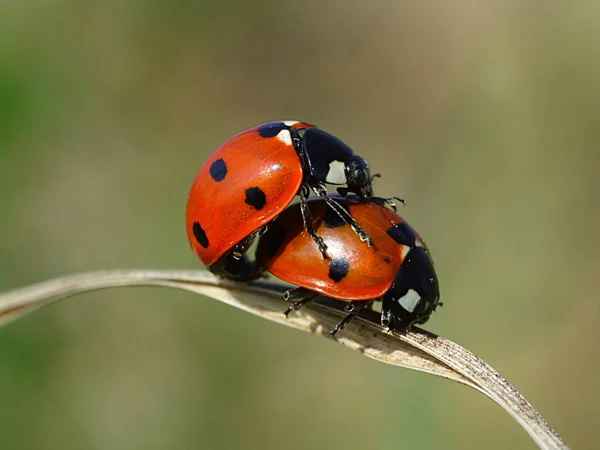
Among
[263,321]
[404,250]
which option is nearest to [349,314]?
[404,250]

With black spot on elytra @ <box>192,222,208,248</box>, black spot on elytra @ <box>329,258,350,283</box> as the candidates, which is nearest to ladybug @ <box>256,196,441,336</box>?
black spot on elytra @ <box>329,258,350,283</box>

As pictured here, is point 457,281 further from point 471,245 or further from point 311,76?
point 311,76

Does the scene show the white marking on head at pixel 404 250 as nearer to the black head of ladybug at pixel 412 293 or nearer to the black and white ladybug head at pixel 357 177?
the black head of ladybug at pixel 412 293

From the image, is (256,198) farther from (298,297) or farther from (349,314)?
(349,314)

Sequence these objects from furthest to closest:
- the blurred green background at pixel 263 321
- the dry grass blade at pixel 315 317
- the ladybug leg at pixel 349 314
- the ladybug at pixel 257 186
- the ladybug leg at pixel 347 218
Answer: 1. the blurred green background at pixel 263 321
2. the ladybug at pixel 257 186
3. the ladybug leg at pixel 347 218
4. the ladybug leg at pixel 349 314
5. the dry grass blade at pixel 315 317

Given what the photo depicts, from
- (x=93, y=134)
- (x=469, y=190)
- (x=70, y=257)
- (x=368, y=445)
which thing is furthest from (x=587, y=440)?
(x=93, y=134)

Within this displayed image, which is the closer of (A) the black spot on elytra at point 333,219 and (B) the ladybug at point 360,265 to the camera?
(B) the ladybug at point 360,265

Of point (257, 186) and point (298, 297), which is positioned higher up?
point (257, 186)

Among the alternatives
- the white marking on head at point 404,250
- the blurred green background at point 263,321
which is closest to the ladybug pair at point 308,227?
the white marking on head at point 404,250
